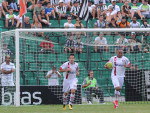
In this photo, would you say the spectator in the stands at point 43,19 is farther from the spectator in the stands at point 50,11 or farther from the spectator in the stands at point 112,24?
the spectator in the stands at point 112,24

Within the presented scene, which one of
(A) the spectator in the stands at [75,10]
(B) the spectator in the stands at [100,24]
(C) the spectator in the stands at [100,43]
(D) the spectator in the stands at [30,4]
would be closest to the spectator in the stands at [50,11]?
(D) the spectator in the stands at [30,4]

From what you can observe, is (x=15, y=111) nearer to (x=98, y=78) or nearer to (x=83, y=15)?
(x=98, y=78)

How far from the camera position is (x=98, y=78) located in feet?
74.0

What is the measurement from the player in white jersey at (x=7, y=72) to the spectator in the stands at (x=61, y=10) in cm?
631

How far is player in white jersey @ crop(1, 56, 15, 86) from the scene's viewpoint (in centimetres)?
2075

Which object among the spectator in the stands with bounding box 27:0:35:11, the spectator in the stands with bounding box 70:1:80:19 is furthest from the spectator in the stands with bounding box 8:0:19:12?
the spectator in the stands with bounding box 70:1:80:19

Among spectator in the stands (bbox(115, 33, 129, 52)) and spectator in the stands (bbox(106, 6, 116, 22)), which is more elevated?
spectator in the stands (bbox(106, 6, 116, 22))

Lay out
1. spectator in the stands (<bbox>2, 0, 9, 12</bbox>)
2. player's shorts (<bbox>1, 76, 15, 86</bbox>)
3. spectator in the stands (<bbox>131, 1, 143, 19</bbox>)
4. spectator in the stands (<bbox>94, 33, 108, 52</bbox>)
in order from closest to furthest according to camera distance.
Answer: player's shorts (<bbox>1, 76, 15, 86</bbox>) → spectator in the stands (<bbox>94, 33, 108, 52</bbox>) → spectator in the stands (<bbox>2, 0, 9, 12</bbox>) → spectator in the stands (<bbox>131, 1, 143, 19</bbox>)

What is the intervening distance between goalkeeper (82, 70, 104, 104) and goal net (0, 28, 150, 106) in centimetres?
6

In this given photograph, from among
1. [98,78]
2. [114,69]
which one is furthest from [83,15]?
[114,69]

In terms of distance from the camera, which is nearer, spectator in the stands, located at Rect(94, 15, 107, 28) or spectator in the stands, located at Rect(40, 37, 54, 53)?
spectator in the stands, located at Rect(40, 37, 54, 53)

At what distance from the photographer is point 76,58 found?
21922 millimetres

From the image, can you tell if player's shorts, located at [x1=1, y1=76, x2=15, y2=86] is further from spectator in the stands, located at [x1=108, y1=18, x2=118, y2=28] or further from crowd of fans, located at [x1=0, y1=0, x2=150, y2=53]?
spectator in the stands, located at [x1=108, y1=18, x2=118, y2=28]

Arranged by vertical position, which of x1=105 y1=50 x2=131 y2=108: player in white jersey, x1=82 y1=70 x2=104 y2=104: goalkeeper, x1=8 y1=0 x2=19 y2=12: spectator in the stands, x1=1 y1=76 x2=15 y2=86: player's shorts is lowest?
x1=82 y1=70 x2=104 y2=104: goalkeeper
